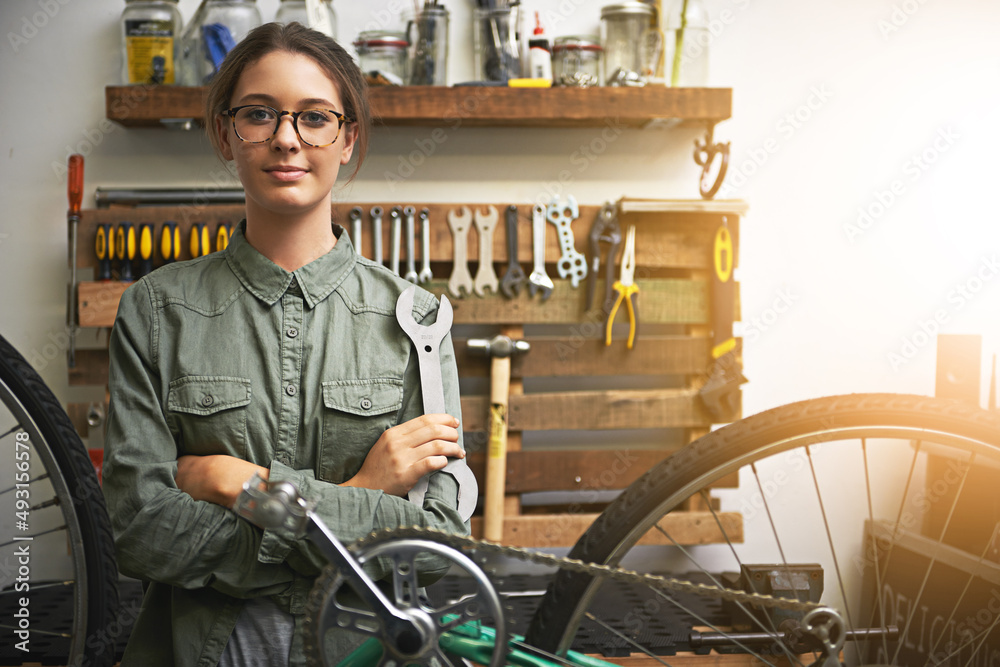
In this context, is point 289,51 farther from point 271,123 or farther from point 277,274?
point 277,274

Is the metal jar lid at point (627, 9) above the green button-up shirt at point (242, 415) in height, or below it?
above

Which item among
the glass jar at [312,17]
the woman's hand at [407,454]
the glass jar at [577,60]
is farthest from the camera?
the glass jar at [577,60]

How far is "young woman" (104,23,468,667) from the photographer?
2.53ft

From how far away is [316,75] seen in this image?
2.77 ft

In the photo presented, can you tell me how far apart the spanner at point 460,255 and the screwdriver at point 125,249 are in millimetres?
761

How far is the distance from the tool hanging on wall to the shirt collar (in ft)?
4.00

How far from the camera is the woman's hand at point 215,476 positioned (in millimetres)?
774

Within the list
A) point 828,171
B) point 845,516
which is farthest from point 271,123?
point 845,516

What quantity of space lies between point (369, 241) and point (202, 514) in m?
1.16

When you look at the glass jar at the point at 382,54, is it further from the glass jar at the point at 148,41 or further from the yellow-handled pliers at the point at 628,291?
the yellow-handled pliers at the point at 628,291

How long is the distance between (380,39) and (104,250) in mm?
830

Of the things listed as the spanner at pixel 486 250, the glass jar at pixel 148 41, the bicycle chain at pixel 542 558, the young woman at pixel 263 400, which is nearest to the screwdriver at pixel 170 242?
the glass jar at pixel 148 41

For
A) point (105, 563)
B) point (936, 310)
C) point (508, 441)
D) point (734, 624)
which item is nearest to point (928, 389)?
point (936, 310)

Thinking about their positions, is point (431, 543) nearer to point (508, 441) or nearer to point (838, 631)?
point (838, 631)
